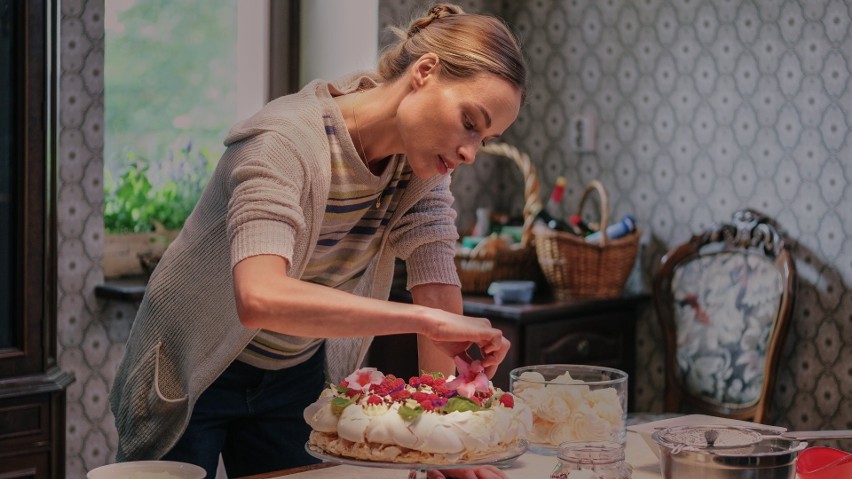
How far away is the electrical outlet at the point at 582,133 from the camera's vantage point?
3768 mm

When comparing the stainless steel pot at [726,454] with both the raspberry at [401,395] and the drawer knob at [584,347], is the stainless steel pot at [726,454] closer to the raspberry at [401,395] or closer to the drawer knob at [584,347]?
the raspberry at [401,395]

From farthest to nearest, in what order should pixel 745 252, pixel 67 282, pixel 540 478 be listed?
pixel 745 252 < pixel 67 282 < pixel 540 478

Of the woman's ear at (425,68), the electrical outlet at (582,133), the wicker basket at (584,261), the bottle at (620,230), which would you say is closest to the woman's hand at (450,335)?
the woman's ear at (425,68)

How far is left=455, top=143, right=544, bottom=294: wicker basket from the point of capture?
3443 millimetres

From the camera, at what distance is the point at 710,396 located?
10.8 ft

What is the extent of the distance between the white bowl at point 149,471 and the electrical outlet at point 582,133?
2.60 meters

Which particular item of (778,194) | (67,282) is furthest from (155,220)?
(778,194)

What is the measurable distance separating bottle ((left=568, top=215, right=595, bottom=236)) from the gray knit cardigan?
172 cm

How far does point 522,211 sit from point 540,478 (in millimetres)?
2506

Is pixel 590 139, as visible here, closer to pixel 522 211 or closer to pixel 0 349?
pixel 522 211

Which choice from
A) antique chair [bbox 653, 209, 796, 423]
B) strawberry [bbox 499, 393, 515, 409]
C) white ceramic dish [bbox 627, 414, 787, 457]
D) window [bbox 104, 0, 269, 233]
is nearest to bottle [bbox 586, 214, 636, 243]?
antique chair [bbox 653, 209, 796, 423]

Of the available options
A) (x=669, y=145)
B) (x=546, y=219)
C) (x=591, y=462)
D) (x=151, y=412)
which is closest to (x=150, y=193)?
(x=546, y=219)

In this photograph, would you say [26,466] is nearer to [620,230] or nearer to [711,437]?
[711,437]

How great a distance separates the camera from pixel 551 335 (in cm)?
329
